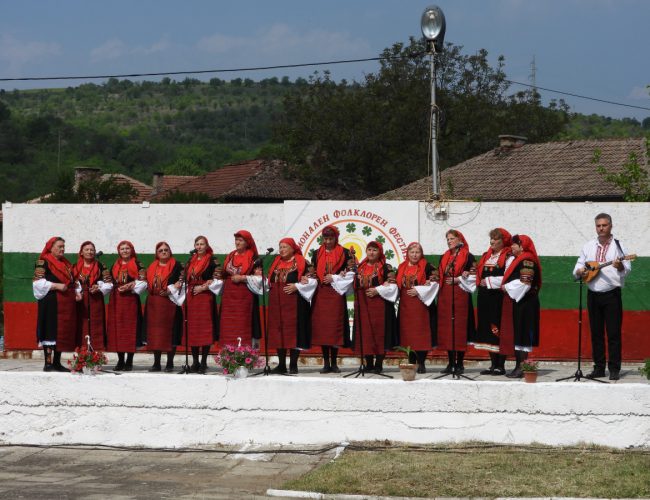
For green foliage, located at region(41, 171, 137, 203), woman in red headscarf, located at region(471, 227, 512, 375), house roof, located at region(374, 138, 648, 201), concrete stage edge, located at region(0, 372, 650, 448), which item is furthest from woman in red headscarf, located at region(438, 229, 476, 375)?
green foliage, located at region(41, 171, 137, 203)

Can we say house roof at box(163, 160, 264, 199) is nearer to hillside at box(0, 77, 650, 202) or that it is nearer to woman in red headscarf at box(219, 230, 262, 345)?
hillside at box(0, 77, 650, 202)

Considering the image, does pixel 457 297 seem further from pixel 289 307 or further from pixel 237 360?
pixel 237 360

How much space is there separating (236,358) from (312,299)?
147 centimetres

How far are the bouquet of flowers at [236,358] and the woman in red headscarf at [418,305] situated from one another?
1.75 m

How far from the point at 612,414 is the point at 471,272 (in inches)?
91.6

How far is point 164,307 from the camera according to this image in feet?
37.8

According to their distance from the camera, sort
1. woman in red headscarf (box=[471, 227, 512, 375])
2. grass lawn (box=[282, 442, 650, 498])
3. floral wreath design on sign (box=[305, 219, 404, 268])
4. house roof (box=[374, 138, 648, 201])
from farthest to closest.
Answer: house roof (box=[374, 138, 648, 201]) < floral wreath design on sign (box=[305, 219, 404, 268]) < woman in red headscarf (box=[471, 227, 512, 375]) < grass lawn (box=[282, 442, 650, 498])

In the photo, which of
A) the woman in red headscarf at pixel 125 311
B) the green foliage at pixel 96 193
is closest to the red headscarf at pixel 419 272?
the woman in red headscarf at pixel 125 311

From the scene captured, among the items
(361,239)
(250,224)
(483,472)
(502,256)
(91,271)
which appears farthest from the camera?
(250,224)

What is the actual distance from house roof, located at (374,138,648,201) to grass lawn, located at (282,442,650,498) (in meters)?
21.2

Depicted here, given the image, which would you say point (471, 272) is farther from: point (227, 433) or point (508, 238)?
point (227, 433)

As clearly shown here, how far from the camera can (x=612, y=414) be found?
9398 mm

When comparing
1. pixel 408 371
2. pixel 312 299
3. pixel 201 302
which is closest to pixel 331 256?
pixel 312 299

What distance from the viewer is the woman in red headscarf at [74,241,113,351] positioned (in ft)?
38.1
